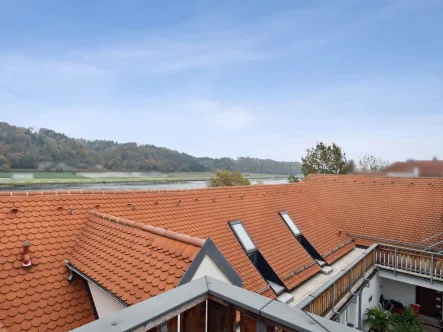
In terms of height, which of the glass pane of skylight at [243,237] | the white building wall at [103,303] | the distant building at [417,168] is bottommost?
the glass pane of skylight at [243,237]

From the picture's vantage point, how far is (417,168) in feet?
47.5

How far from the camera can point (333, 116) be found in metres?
25.2

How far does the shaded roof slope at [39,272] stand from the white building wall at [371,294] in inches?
410

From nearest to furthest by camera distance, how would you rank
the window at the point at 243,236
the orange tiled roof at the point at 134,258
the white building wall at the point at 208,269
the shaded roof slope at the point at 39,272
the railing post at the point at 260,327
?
the railing post at the point at 260,327
the orange tiled roof at the point at 134,258
the white building wall at the point at 208,269
the shaded roof slope at the point at 39,272
the window at the point at 243,236

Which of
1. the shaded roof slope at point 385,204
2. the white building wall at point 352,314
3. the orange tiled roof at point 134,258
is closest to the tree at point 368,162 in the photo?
the shaded roof slope at point 385,204

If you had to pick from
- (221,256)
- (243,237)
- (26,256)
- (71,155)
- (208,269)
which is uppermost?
(71,155)

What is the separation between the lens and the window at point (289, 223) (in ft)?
34.6

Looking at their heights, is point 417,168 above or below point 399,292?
above

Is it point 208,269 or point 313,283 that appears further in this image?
point 313,283

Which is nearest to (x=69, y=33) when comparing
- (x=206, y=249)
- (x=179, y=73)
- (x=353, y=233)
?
(x=179, y=73)

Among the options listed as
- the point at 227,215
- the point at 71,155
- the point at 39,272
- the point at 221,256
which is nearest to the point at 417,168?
the point at 227,215

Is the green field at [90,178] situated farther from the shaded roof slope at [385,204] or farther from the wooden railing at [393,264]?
the shaded roof slope at [385,204]

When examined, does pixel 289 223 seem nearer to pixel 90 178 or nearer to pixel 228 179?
pixel 90 178

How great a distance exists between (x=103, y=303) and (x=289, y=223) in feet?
27.6
